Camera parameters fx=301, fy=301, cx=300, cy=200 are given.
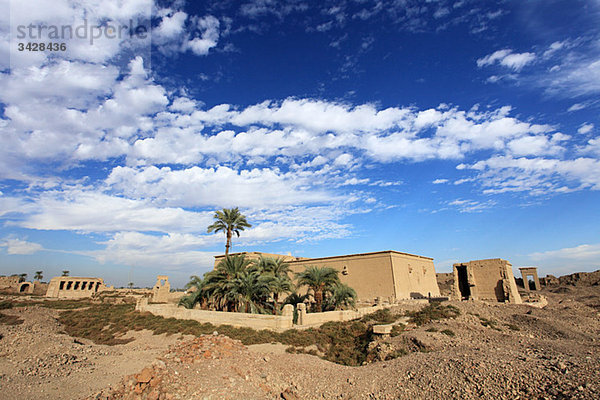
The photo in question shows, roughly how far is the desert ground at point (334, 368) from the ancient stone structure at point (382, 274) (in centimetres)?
1411

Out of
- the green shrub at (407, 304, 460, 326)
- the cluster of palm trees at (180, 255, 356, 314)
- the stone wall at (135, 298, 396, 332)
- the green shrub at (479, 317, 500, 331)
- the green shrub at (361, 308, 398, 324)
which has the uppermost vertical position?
the cluster of palm trees at (180, 255, 356, 314)

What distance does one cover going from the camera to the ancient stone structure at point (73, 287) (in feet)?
149

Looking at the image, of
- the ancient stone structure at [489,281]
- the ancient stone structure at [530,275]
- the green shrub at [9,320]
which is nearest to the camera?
the green shrub at [9,320]

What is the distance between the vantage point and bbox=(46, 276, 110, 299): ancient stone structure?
4556cm

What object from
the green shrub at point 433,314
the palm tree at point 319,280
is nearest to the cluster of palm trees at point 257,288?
the palm tree at point 319,280

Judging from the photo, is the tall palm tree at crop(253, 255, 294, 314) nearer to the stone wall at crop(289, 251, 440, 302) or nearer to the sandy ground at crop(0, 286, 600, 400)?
the sandy ground at crop(0, 286, 600, 400)

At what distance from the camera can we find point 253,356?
12164 millimetres

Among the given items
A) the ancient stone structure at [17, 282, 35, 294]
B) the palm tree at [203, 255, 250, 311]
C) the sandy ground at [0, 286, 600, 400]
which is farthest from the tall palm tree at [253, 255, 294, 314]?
the ancient stone structure at [17, 282, 35, 294]

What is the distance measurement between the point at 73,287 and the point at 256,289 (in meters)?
43.4

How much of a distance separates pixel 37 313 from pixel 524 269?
59.0 meters

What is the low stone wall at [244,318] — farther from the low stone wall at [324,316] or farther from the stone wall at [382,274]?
the stone wall at [382,274]

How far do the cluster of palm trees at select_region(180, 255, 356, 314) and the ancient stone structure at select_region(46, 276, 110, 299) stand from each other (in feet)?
112

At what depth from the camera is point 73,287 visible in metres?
48.2

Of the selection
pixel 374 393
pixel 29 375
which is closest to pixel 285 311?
pixel 374 393
